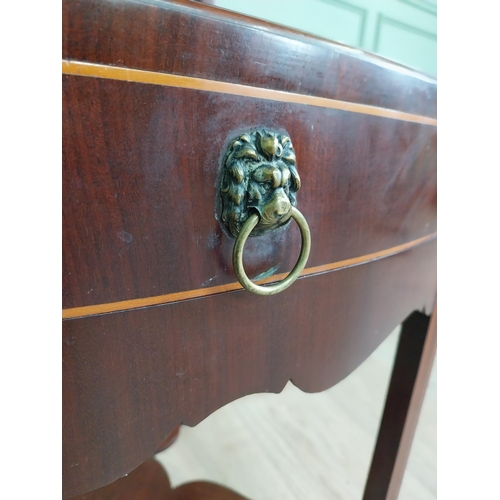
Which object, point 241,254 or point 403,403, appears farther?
point 403,403

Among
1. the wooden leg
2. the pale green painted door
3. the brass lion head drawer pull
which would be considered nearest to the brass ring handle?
the brass lion head drawer pull

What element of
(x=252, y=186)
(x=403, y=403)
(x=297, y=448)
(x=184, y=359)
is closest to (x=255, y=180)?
(x=252, y=186)

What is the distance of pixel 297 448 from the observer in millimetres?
715

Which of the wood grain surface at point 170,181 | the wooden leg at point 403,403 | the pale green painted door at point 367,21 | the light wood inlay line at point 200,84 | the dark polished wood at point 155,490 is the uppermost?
the pale green painted door at point 367,21

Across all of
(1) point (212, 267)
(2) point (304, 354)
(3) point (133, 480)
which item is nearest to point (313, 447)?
(3) point (133, 480)

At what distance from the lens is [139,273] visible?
199 mm

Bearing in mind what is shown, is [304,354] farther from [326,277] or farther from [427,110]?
[427,110]

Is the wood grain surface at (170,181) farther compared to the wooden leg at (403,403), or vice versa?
the wooden leg at (403,403)

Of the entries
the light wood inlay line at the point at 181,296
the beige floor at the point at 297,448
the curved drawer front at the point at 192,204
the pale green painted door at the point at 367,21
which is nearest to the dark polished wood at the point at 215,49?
the curved drawer front at the point at 192,204

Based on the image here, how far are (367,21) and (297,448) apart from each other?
2.54 ft

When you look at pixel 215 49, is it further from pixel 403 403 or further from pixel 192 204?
pixel 403 403

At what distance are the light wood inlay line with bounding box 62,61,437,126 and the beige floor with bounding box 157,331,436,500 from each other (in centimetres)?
57

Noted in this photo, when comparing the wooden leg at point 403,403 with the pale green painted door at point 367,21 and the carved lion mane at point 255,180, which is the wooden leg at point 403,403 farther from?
the pale green painted door at point 367,21

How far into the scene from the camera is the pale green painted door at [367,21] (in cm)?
66
